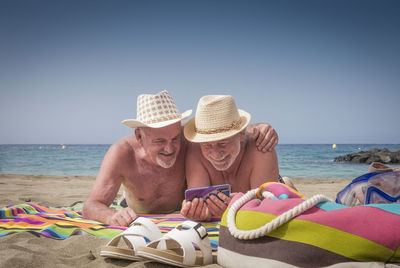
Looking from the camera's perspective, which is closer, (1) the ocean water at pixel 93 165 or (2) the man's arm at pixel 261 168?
(2) the man's arm at pixel 261 168

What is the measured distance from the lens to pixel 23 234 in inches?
103

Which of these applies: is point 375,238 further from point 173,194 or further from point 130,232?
point 173,194

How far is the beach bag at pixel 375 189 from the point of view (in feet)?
6.70

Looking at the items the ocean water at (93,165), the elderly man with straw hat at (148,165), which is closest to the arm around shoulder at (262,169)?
the elderly man with straw hat at (148,165)

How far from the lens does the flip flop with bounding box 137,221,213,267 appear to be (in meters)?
1.74

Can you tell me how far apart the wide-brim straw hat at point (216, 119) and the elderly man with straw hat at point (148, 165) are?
0.33 m

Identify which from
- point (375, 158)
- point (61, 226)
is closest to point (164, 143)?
point (61, 226)

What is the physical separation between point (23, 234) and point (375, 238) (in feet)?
8.68

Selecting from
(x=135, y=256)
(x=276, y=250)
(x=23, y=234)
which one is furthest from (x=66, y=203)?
(x=276, y=250)

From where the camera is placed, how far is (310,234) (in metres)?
1.48

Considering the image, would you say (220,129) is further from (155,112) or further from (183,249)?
(183,249)

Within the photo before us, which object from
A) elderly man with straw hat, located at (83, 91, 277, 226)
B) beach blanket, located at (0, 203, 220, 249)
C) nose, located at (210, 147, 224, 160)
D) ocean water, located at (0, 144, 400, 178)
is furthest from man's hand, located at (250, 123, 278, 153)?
ocean water, located at (0, 144, 400, 178)

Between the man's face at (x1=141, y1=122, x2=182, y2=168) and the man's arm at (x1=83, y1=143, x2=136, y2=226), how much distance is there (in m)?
0.42

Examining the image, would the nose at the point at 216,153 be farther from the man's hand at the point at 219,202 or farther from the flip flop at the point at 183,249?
the flip flop at the point at 183,249
